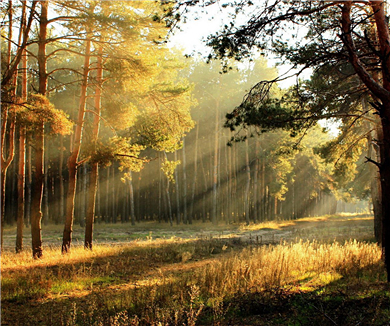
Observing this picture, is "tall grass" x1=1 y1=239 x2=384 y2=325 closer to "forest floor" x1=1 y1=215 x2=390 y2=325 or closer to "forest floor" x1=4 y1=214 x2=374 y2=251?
"forest floor" x1=1 y1=215 x2=390 y2=325

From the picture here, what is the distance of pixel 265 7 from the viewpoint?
782cm

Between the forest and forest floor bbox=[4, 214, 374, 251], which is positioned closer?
the forest

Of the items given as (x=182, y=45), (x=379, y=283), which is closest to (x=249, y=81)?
(x=182, y=45)

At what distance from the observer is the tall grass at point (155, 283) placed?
5762mm

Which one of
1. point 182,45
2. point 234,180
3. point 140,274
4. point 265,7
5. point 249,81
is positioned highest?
point 182,45

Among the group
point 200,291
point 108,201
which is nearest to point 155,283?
point 200,291

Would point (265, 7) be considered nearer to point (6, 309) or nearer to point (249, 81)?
point (6, 309)

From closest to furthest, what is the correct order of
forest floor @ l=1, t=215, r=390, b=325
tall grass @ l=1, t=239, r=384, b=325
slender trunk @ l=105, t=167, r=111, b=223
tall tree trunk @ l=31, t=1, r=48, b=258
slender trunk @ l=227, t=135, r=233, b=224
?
forest floor @ l=1, t=215, r=390, b=325, tall grass @ l=1, t=239, r=384, b=325, tall tree trunk @ l=31, t=1, r=48, b=258, slender trunk @ l=105, t=167, r=111, b=223, slender trunk @ l=227, t=135, r=233, b=224

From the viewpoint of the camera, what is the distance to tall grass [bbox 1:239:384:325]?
5.76 m

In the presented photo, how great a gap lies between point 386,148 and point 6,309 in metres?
8.78

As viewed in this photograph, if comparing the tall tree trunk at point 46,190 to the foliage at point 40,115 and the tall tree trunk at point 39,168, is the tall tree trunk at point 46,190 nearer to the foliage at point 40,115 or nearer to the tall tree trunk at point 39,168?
the tall tree trunk at point 39,168

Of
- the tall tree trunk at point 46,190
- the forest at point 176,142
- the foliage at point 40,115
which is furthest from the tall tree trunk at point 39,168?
the tall tree trunk at point 46,190

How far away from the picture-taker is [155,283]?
7914 mm

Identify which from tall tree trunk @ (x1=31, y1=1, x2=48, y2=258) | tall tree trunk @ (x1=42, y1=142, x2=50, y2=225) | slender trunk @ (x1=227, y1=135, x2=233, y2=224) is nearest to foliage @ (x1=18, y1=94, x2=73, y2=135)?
tall tree trunk @ (x1=31, y1=1, x2=48, y2=258)
